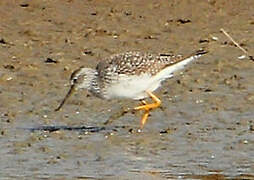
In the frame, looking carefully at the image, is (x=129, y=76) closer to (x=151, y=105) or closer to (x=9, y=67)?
(x=151, y=105)

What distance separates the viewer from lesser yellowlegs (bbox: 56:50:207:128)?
37.3 feet

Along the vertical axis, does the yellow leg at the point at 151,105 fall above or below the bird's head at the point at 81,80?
below

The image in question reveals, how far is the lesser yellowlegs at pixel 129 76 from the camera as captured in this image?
11383 mm

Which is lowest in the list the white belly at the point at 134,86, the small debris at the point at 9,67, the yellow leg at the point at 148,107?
the yellow leg at the point at 148,107

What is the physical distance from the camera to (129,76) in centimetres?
1141

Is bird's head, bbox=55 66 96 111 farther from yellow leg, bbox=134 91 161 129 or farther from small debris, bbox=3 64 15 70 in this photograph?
small debris, bbox=3 64 15 70

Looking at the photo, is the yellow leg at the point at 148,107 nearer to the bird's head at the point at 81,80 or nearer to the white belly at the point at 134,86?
the white belly at the point at 134,86

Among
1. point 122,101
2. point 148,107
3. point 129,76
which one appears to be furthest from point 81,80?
point 122,101

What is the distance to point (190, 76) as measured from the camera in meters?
13.4

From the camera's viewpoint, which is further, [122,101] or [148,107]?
[122,101]

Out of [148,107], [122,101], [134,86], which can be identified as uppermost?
[122,101]

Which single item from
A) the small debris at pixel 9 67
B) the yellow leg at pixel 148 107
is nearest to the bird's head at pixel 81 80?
the yellow leg at pixel 148 107

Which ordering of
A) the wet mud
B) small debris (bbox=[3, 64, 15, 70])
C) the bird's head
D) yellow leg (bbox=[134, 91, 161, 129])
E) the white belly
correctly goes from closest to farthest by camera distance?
the wet mud, the white belly, yellow leg (bbox=[134, 91, 161, 129]), the bird's head, small debris (bbox=[3, 64, 15, 70])

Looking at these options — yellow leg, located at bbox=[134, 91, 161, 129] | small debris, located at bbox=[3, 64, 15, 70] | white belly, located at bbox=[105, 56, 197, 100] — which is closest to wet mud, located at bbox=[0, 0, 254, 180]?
small debris, located at bbox=[3, 64, 15, 70]
